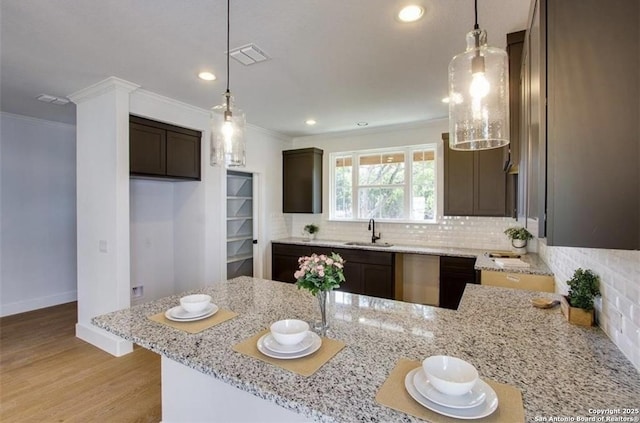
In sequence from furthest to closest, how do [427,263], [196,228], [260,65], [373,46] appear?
[427,263] → [196,228] → [260,65] → [373,46]

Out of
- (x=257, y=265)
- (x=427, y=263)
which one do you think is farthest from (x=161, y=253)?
(x=427, y=263)

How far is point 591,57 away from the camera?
913mm

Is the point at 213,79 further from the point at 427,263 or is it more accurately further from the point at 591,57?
the point at 427,263

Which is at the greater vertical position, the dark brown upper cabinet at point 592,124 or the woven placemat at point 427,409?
the dark brown upper cabinet at point 592,124

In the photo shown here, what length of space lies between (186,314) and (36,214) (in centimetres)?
436

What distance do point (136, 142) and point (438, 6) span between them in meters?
3.02

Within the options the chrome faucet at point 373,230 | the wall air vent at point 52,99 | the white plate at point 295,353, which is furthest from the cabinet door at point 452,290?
the wall air vent at point 52,99

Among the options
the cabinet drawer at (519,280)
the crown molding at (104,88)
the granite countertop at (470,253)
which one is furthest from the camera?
the crown molding at (104,88)

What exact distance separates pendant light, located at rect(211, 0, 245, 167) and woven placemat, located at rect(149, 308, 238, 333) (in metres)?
0.93

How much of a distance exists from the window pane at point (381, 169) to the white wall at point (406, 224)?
0.19 meters

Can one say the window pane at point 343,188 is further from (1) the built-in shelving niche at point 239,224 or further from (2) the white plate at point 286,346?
(2) the white plate at point 286,346

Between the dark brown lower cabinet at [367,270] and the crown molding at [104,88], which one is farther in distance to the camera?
the dark brown lower cabinet at [367,270]

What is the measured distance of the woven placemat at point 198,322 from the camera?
1.47 m

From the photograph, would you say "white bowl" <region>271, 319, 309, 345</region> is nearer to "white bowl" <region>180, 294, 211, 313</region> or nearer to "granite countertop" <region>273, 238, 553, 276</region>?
"white bowl" <region>180, 294, 211, 313</region>
